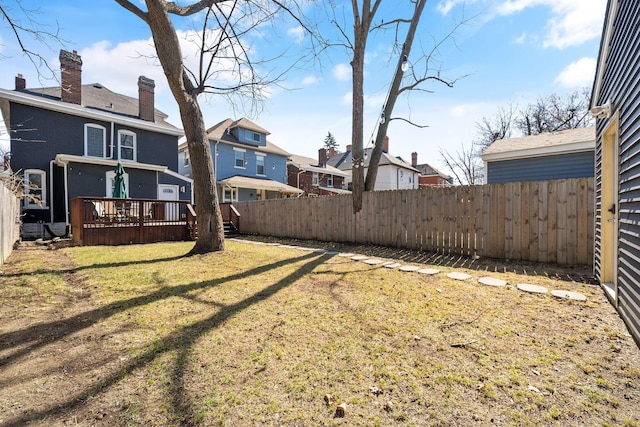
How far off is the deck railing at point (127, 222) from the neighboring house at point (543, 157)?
12.4 metres

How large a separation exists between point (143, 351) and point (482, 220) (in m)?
6.52

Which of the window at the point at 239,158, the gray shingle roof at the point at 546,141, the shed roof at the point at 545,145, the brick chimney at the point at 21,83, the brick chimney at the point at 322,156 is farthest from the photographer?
the brick chimney at the point at 322,156

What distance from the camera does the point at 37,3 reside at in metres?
5.11

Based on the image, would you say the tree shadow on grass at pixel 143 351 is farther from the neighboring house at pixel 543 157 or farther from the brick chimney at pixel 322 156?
the brick chimney at pixel 322 156

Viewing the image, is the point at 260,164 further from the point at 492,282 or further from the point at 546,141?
the point at 492,282

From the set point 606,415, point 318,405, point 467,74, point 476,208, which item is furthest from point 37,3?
point 467,74

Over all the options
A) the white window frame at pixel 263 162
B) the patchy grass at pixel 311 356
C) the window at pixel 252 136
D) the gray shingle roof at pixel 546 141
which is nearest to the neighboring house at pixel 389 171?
the white window frame at pixel 263 162

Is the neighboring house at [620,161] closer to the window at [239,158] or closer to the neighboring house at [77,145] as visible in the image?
the neighboring house at [77,145]

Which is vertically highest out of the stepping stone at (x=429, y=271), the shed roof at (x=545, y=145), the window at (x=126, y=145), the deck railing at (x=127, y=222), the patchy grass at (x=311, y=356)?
the window at (x=126, y=145)

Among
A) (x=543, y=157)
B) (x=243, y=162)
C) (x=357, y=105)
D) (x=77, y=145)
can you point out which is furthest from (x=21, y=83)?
(x=543, y=157)

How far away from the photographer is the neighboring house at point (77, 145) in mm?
12781

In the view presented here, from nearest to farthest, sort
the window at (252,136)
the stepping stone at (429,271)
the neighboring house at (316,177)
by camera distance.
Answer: the stepping stone at (429,271) < the window at (252,136) < the neighboring house at (316,177)

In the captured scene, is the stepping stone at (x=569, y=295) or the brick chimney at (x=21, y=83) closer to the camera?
the stepping stone at (x=569, y=295)

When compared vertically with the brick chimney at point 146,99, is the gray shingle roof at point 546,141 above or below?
below
